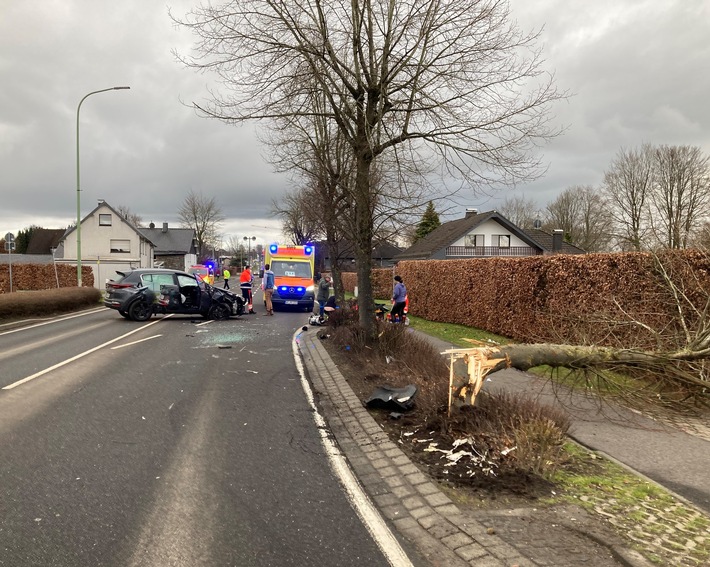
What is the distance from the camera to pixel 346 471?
184 inches

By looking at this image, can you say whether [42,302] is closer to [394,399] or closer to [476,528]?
[394,399]

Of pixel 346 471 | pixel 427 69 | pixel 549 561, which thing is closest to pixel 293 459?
pixel 346 471

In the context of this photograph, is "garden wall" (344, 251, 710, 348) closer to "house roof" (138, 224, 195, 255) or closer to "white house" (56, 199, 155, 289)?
"white house" (56, 199, 155, 289)

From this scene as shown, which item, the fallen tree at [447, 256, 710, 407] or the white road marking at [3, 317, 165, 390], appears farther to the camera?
the white road marking at [3, 317, 165, 390]

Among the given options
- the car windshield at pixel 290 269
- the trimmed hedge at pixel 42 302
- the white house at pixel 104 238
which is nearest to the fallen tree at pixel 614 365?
the trimmed hedge at pixel 42 302

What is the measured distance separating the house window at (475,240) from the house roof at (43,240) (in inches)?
2886

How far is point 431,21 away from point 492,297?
27.1ft

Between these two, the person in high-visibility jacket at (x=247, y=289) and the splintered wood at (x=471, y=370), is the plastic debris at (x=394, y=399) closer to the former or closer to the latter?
the splintered wood at (x=471, y=370)

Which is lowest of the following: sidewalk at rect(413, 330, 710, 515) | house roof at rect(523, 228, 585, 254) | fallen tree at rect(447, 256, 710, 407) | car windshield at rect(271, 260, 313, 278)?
sidewalk at rect(413, 330, 710, 515)

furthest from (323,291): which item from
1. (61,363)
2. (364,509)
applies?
(364,509)

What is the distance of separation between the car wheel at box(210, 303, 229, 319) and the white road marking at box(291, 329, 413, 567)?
1331 centimetres

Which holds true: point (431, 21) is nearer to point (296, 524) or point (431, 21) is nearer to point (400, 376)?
point (400, 376)

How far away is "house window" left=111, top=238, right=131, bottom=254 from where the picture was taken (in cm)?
5150

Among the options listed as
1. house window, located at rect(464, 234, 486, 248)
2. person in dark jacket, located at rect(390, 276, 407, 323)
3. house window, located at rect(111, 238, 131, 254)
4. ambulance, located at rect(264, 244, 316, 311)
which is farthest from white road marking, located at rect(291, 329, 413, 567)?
house window, located at rect(111, 238, 131, 254)
